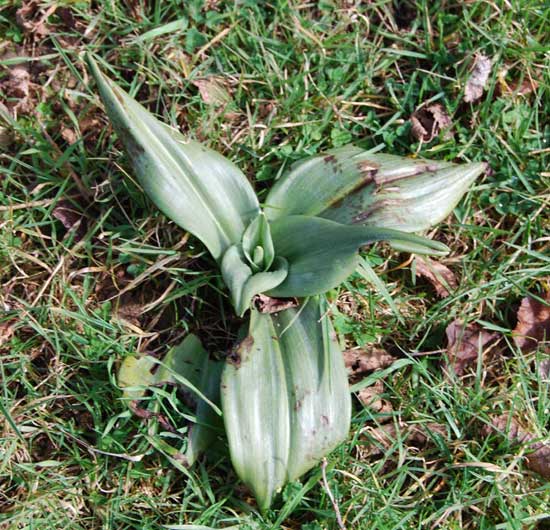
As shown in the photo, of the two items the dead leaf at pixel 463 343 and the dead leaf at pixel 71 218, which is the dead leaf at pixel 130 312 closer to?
the dead leaf at pixel 71 218

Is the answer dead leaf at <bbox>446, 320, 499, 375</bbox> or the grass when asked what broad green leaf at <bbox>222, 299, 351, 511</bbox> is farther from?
dead leaf at <bbox>446, 320, 499, 375</bbox>

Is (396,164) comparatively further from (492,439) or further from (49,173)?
(49,173)

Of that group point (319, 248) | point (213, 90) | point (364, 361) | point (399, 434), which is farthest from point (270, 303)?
point (213, 90)

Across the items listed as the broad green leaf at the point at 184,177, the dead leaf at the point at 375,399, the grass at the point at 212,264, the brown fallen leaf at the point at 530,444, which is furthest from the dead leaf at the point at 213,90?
the brown fallen leaf at the point at 530,444

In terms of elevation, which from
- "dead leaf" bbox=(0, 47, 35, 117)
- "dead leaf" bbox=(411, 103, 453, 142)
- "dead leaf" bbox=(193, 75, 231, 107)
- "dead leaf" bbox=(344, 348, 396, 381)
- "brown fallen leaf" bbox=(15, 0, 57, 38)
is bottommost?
"dead leaf" bbox=(344, 348, 396, 381)

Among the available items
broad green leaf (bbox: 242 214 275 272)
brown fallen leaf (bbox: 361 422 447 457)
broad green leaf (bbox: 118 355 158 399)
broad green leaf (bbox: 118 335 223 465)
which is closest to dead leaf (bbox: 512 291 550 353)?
brown fallen leaf (bbox: 361 422 447 457)
